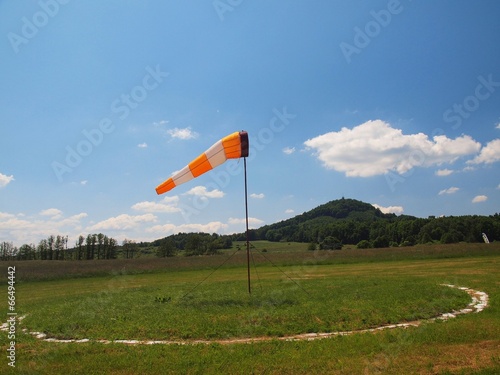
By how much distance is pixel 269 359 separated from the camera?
9258mm

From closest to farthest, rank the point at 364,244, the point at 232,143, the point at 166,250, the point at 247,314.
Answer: the point at 247,314 < the point at 232,143 < the point at 364,244 < the point at 166,250

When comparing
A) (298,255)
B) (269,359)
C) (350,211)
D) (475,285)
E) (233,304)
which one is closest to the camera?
(269,359)

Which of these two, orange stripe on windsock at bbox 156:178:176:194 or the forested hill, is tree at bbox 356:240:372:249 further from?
orange stripe on windsock at bbox 156:178:176:194

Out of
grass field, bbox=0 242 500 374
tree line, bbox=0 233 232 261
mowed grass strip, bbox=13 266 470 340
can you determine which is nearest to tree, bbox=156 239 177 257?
tree line, bbox=0 233 232 261

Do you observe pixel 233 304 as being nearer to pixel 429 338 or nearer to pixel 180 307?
pixel 180 307

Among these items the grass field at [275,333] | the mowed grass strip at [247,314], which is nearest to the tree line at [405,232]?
the mowed grass strip at [247,314]

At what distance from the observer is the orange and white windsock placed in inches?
688

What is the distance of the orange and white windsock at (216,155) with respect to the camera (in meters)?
17.5

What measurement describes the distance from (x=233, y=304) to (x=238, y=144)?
787 centimetres

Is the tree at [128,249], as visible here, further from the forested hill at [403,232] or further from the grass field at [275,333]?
the grass field at [275,333]

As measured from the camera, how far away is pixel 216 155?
17.6m

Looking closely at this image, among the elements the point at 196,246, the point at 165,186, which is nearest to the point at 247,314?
the point at 165,186

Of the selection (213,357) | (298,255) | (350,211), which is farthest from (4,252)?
(350,211)

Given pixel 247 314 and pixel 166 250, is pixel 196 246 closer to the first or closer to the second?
pixel 166 250
